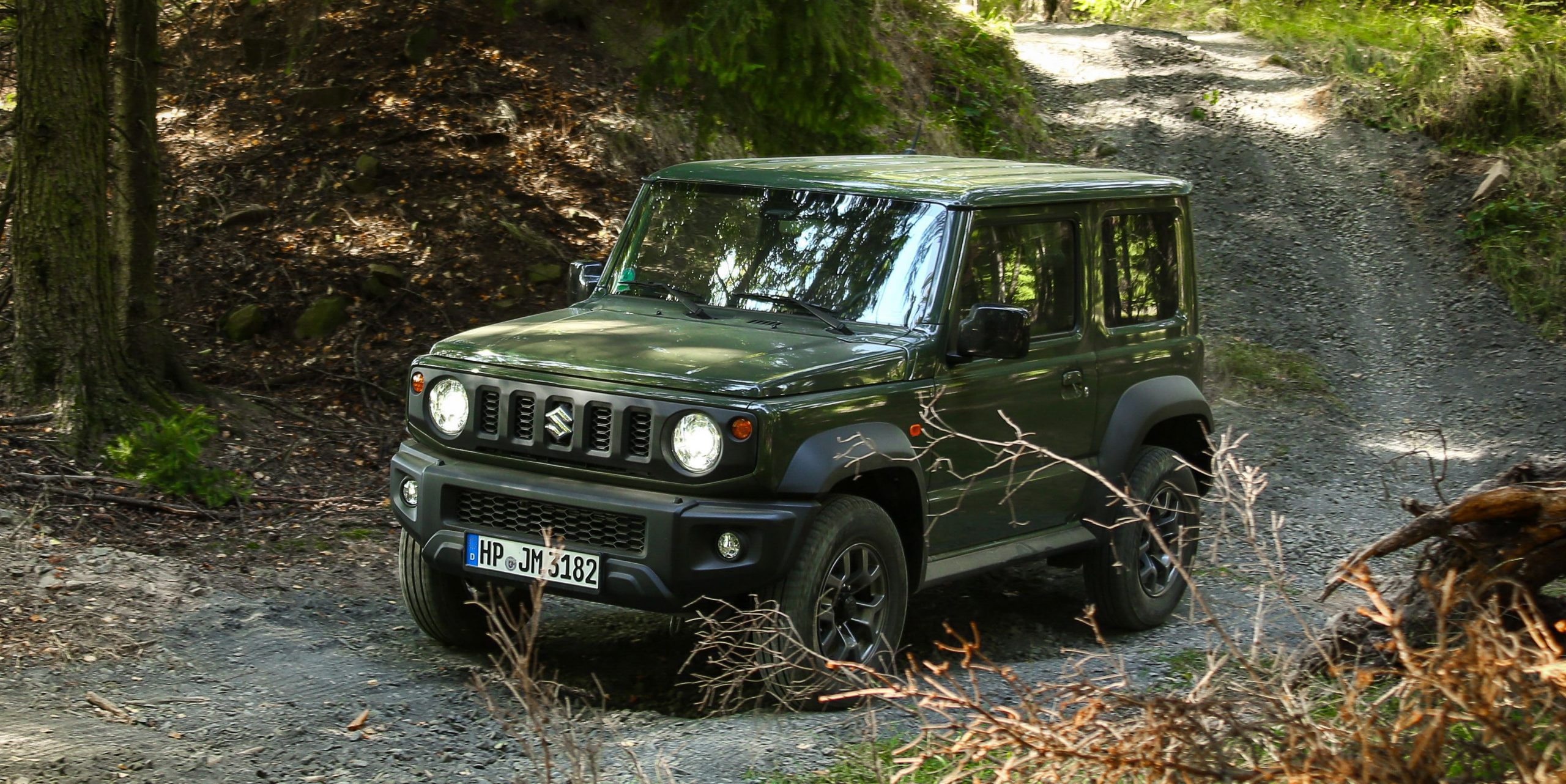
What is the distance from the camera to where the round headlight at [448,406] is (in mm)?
5539

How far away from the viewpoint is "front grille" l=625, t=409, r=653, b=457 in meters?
5.12

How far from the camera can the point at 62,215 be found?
25.8ft

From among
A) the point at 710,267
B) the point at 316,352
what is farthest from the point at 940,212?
the point at 316,352

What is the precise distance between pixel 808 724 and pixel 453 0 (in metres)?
10.6

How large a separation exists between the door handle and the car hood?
110cm

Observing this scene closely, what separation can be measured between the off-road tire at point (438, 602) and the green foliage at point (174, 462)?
222 cm

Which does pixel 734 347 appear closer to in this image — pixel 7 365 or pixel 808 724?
pixel 808 724

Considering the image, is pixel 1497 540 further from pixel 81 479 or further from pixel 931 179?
pixel 81 479

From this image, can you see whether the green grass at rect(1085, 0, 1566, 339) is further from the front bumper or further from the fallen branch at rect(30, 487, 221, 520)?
the fallen branch at rect(30, 487, 221, 520)

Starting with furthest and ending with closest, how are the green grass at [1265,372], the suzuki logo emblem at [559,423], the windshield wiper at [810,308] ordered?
the green grass at [1265,372]
the windshield wiper at [810,308]
the suzuki logo emblem at [559,423]

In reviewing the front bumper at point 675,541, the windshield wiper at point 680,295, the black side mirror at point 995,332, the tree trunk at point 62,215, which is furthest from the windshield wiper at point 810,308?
the tree trunk at point 62,215

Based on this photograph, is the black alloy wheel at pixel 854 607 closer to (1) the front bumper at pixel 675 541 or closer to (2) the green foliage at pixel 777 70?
(1) the front bumper at pixel 675 541

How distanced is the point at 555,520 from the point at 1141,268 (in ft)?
10.6

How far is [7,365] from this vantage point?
26.6 feet
